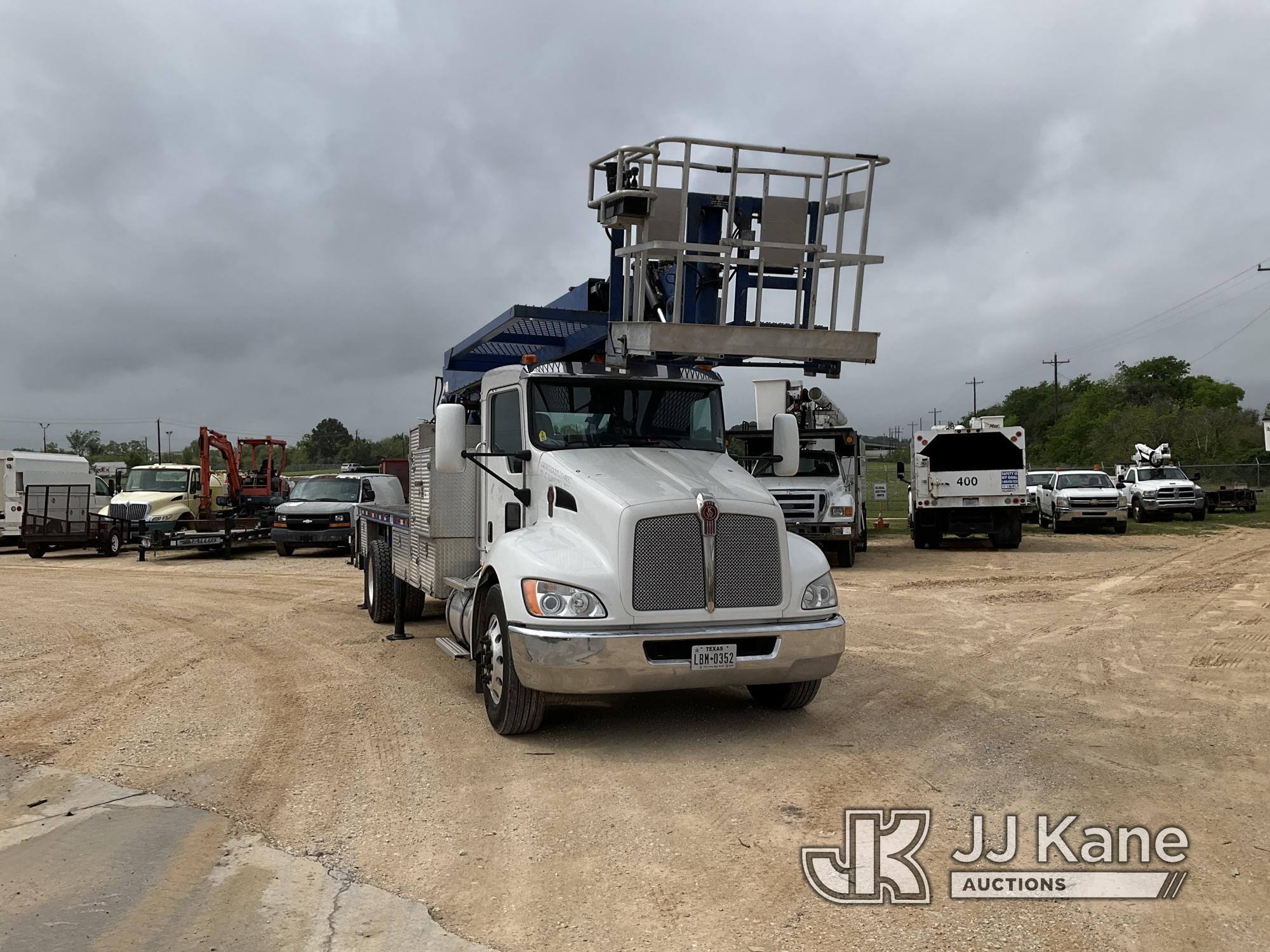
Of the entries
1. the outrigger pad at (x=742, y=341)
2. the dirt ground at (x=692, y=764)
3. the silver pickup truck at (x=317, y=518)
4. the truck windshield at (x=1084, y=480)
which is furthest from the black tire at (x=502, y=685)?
the truck windshield at (x=1084, y=480)

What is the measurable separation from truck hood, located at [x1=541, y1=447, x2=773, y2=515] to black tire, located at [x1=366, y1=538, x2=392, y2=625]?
5.00 meters

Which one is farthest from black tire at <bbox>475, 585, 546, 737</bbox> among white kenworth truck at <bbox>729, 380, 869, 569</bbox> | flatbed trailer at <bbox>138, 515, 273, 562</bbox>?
flatbed trailer at <bbox>138, 515, 273, 562</bbox>

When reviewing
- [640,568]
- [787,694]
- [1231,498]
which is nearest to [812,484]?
[787,694]

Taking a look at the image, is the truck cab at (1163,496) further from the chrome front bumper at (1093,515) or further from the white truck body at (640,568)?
the white truck body at (640,568)

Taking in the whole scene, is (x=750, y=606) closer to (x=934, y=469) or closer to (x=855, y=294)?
(x=855, y=294)

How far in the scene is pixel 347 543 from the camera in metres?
23.2

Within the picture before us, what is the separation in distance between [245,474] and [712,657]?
27588mm

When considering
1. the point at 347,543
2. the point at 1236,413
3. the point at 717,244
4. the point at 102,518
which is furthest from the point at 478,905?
the point at 1236,413

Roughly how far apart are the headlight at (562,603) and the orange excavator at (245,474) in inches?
848

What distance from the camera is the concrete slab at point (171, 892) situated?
3.79m

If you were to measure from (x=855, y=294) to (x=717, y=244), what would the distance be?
3.79 feet

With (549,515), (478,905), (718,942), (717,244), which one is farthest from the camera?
(717,244)

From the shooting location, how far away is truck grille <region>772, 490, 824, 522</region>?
19141mm

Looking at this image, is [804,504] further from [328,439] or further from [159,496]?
[328,439]
